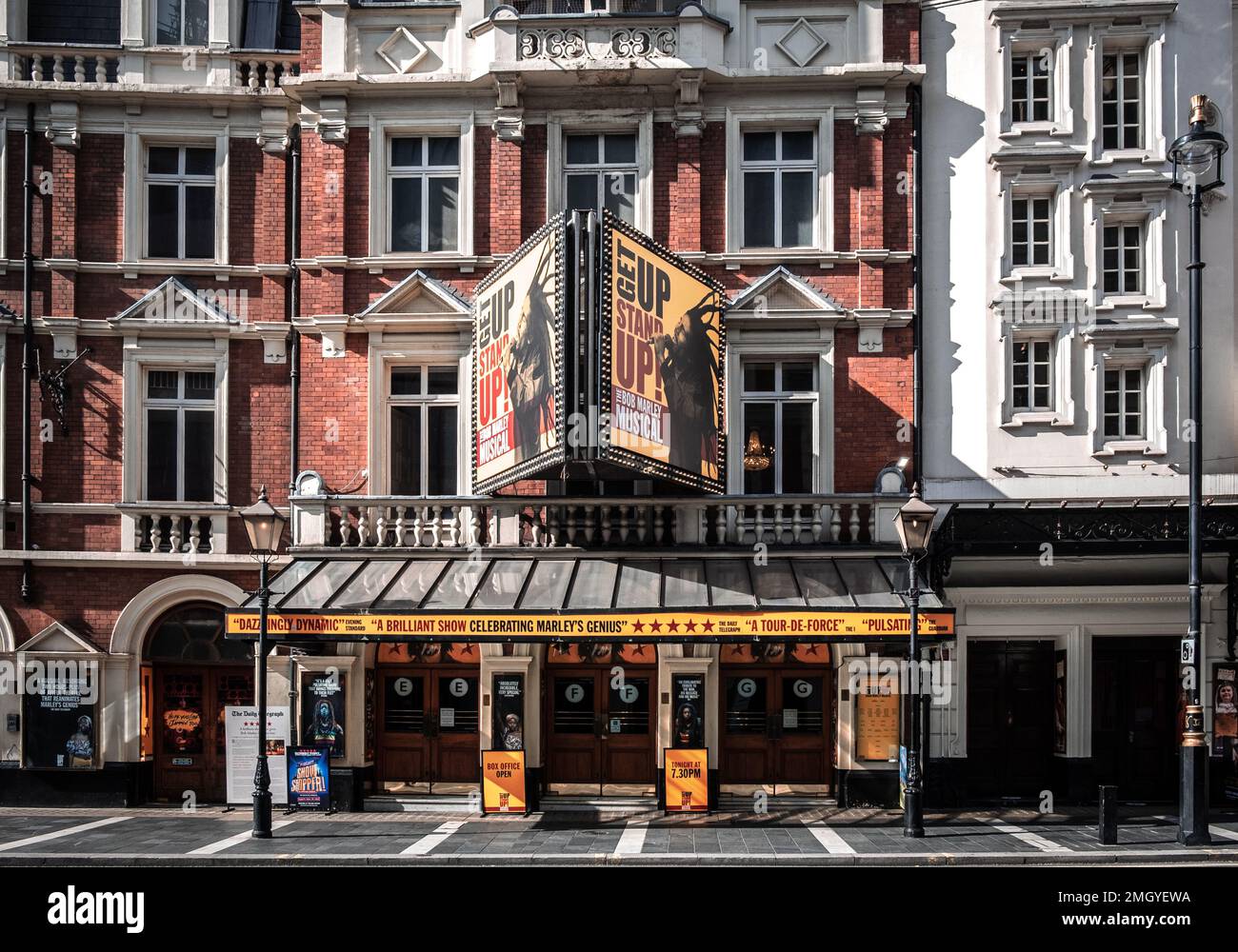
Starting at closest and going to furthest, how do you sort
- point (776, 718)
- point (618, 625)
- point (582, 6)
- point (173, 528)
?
point (618, 625) < point (776, 718) < point (173, 528) < point (582, 6)

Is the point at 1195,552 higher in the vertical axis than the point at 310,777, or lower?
higher

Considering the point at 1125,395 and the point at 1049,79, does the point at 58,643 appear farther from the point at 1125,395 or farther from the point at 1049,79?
the point at 1049,79

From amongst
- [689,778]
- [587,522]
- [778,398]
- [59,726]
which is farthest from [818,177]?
[59,726]

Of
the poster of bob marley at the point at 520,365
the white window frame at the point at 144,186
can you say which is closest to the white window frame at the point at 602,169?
the poster of bob marley at the point at 520,365

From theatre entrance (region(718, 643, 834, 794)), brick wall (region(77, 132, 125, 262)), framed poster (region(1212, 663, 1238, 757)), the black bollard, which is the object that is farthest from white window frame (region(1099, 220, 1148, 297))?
brick wall (region(77, 132, 125, 262))

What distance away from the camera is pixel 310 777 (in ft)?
50.9

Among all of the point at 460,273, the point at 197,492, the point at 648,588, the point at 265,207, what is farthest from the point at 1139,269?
the point at 197,492

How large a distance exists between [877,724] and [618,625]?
188 inches

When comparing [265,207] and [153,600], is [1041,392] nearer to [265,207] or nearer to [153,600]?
[265,207]

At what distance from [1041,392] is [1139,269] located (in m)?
2.62

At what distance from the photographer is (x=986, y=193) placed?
16.8m

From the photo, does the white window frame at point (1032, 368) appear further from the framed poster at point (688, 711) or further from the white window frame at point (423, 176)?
the white window frame at point (423, 176)

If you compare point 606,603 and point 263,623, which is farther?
point 606,603
